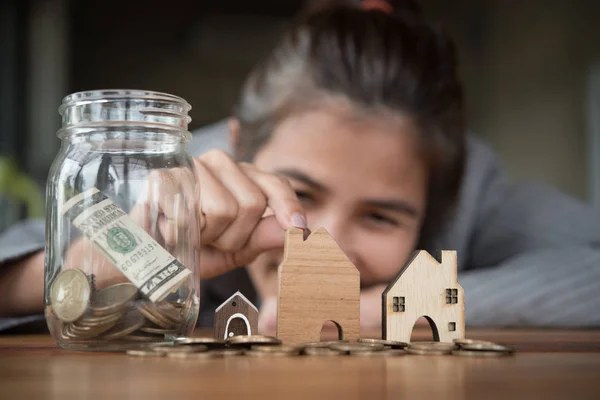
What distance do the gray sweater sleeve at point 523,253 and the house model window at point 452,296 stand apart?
0.59 meters

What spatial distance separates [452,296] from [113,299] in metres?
0.27

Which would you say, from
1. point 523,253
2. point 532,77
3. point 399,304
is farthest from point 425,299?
point 532,77

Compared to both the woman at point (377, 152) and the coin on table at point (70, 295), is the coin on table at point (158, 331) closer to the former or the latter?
the coin on table at point (70, 295)

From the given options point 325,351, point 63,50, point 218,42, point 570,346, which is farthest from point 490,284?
point 218,42

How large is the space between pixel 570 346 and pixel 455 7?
16.0 ft

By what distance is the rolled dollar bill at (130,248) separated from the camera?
0.47 m

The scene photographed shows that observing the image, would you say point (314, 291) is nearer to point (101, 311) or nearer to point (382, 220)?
point (101, 311)

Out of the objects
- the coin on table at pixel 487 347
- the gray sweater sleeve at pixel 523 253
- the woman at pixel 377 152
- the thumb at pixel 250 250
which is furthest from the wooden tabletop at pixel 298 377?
the gray sweater sleeve at pixel 523 253

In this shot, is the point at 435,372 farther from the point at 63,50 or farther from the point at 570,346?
the point at 63,50

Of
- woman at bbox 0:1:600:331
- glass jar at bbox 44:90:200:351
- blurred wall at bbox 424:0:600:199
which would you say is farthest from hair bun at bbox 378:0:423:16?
blurred wall at bbox 424:0:600:199

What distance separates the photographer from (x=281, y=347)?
0.44m

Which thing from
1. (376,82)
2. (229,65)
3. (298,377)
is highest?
(229,65)

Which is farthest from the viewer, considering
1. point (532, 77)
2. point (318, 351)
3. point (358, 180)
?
point (532, 77)

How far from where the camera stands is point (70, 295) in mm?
471
